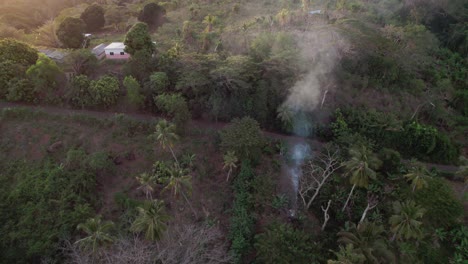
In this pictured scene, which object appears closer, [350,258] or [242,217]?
[350,258]

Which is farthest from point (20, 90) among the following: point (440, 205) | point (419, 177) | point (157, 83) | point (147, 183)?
point (440, 205)

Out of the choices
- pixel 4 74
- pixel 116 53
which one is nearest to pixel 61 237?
pixel 4 74

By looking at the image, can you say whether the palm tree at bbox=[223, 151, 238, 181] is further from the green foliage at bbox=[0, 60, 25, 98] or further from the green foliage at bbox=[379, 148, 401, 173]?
the green foliage at bbox=[0, 60, 25, 98]

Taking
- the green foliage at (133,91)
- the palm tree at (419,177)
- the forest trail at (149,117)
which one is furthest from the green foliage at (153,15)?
the palm tree at (419,177)

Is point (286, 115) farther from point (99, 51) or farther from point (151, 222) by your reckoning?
point (99, 51)

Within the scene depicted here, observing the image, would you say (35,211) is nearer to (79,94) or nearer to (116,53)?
(79,94)

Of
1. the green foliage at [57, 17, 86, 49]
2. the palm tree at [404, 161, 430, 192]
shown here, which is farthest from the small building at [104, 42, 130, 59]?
the palm tree at [404, 161, 430, 192]
